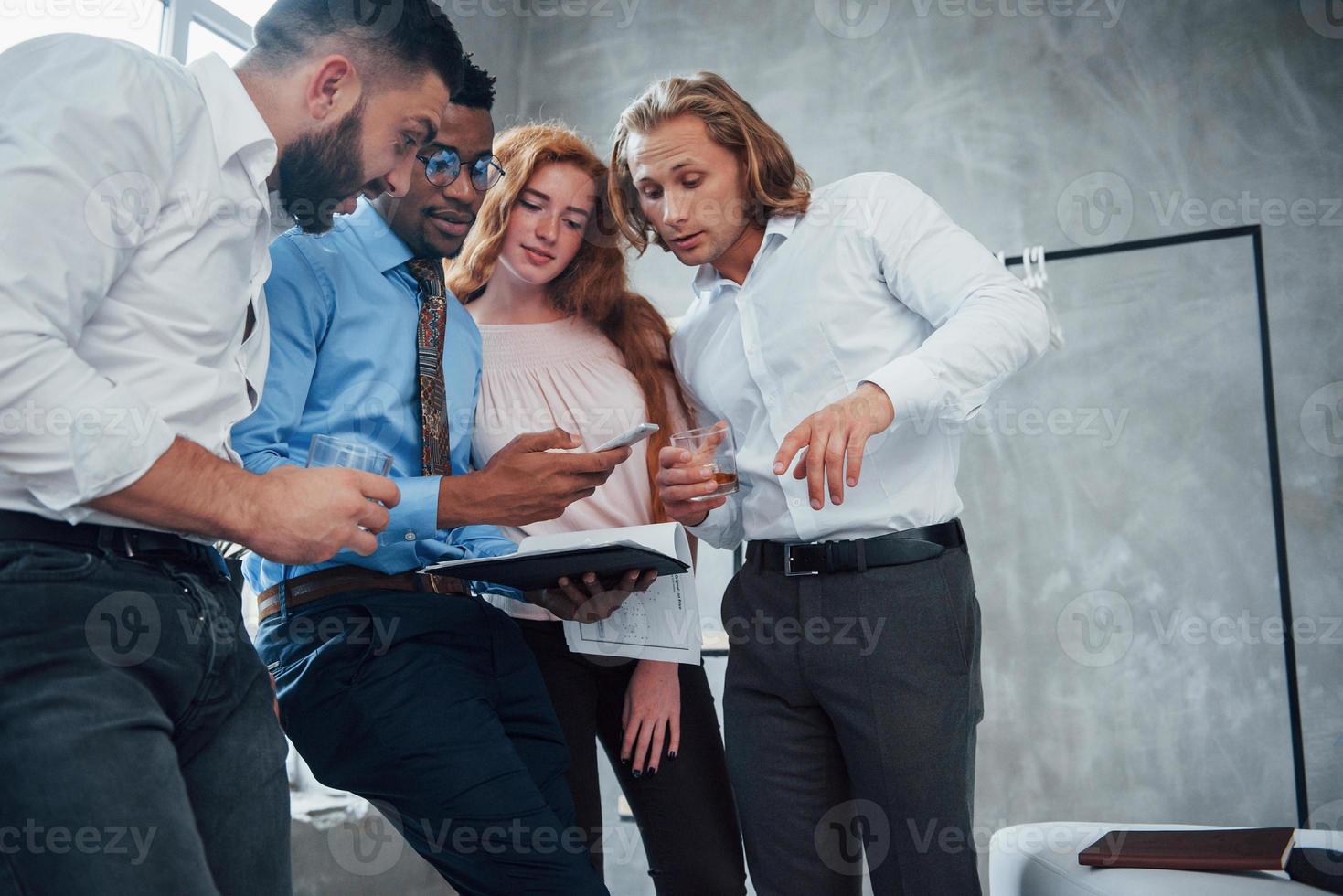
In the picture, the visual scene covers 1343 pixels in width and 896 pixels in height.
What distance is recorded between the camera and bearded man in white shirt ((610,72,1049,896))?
62.4 inches

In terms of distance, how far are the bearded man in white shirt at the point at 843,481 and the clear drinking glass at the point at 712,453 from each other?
1cm

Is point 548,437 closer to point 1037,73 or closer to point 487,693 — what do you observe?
point 487,693

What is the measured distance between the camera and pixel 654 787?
187 cm

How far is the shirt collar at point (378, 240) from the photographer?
162cm

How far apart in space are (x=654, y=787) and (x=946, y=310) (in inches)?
38.7

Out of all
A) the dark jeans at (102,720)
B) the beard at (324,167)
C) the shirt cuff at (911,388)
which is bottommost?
the dark jeans at (102,720)

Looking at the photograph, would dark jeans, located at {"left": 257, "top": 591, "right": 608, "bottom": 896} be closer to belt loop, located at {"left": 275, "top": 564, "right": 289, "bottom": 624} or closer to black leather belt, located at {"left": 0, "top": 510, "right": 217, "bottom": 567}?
belt loop, located at {"left": 275, "top": 564, "right": 289, "bottom": 624}

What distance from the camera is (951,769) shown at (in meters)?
1.59

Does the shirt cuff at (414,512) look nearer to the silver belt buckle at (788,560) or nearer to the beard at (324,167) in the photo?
the beard at (324,167)

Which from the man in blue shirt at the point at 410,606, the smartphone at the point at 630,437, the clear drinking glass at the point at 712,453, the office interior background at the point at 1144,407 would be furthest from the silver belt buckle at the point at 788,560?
the office interior background at the point at 1144,407

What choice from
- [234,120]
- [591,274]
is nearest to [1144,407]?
[591,274]

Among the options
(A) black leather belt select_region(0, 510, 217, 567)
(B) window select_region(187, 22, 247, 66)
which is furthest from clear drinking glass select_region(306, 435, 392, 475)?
(B) window select_region(187, 22, 247, 66)

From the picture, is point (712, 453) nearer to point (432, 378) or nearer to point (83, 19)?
point (432, 378)

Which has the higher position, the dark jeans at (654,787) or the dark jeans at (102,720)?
the dark jeans at (102,720)
